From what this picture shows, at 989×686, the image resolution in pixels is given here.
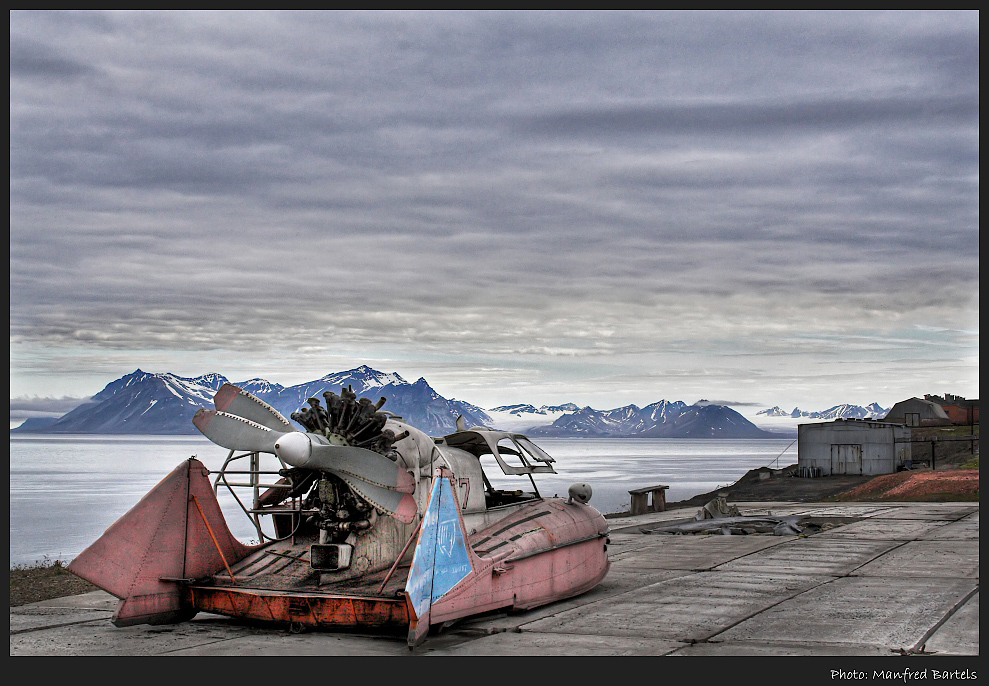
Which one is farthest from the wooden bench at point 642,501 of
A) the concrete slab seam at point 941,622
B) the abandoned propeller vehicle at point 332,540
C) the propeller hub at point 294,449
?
the propeller hub at point 294,449

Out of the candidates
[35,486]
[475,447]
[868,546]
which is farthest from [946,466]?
[35,486]

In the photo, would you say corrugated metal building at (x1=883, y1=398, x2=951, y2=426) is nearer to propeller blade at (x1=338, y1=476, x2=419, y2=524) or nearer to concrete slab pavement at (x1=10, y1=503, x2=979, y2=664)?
concrete slab pavement at (x1=10, y1=503, x2=979, y2=664)

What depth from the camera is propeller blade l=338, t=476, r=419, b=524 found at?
41.4 ft

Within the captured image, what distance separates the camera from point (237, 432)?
12766 mm

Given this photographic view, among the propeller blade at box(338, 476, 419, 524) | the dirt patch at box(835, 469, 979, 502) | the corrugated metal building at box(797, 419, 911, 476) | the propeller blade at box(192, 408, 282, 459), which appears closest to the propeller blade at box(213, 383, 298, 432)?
the propeller blade at box(192, 408, 282, 459)

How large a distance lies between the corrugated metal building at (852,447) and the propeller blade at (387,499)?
47.1m

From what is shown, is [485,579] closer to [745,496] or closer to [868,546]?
[868,546]

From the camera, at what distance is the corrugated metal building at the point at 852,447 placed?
182ft

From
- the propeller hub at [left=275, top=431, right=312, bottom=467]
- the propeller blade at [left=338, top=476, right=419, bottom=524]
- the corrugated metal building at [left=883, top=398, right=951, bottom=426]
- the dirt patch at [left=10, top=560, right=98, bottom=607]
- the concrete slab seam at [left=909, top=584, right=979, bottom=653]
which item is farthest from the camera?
the corrugated metal building at [left=883, top=398, right=951, bottom=426]

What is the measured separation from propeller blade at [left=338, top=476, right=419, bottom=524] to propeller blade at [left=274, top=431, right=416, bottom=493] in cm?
5

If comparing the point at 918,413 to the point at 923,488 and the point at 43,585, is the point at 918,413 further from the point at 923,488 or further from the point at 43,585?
the point at 43,585

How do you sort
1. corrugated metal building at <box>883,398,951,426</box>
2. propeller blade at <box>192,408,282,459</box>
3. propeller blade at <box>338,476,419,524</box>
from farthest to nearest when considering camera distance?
corrugated metal building at <box>883,398,951,426</box>
propeller blade at <box>192,408,282,459</box>
propeller blade at <box>338,476,419,524</box>

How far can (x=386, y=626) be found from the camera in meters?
11.8

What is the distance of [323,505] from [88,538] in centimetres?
2803
